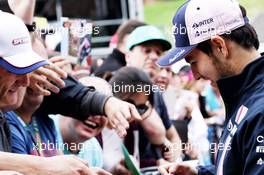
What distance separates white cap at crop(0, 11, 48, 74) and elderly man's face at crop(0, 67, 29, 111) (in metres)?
0.05

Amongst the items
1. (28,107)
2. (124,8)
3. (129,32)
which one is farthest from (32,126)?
(124,8)

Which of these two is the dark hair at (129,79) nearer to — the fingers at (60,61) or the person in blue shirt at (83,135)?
the person in blue shirt at (83,135)

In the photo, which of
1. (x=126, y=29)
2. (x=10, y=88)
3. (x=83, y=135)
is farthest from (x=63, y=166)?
(x=126, y=29)

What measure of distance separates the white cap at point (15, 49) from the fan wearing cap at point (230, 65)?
55 centimetres

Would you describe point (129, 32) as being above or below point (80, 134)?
above

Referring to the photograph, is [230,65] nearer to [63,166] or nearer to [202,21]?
[202,21]

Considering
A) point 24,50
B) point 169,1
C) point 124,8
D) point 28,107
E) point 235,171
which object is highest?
point 169,1

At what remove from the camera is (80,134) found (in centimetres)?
317

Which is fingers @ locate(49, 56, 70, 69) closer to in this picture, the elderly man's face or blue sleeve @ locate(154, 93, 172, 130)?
the elderly man's face

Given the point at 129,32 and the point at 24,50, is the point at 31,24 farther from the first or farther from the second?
the point at 129,32

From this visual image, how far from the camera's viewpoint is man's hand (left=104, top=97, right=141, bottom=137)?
260 centimetres

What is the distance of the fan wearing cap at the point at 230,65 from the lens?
2.07m

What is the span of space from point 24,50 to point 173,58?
0.57 metres

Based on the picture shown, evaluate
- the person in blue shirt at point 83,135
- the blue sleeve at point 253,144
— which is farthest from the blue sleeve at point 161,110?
the blue sleeve at point 253,144
